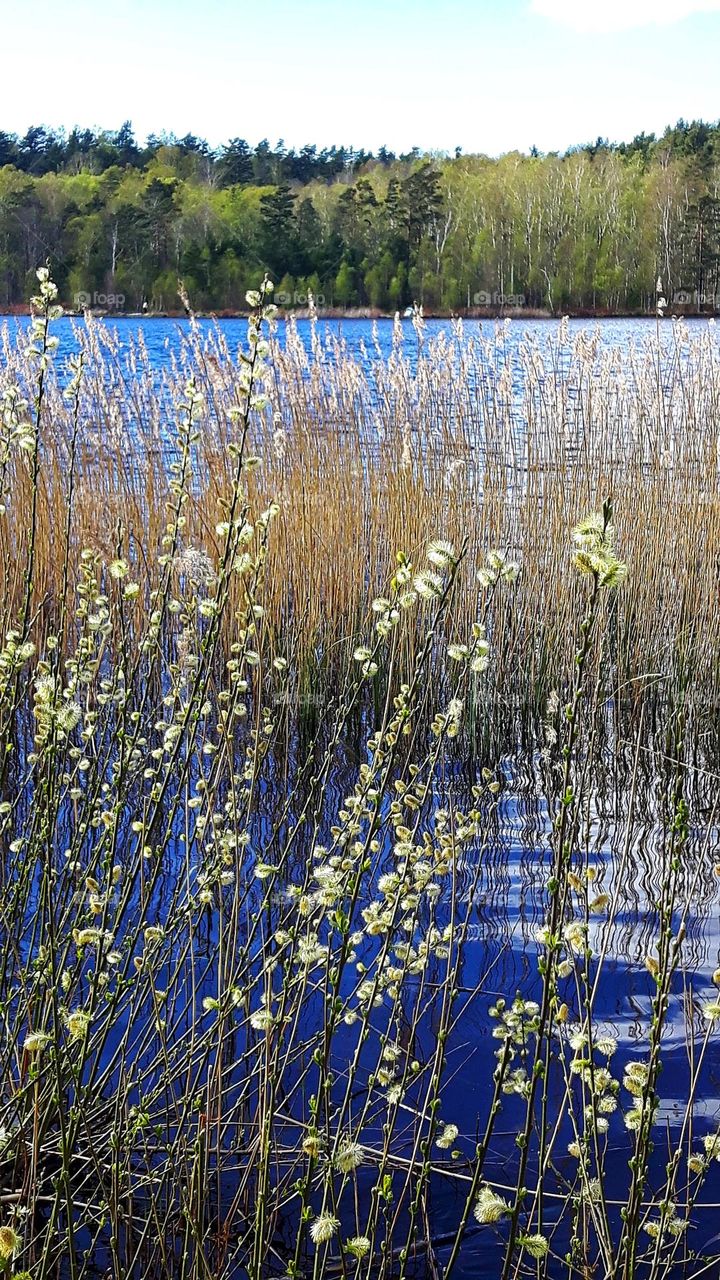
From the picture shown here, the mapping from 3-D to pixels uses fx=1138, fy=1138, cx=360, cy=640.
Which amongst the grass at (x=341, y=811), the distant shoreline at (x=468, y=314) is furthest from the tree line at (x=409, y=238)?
the grass at (x=341, y=811)

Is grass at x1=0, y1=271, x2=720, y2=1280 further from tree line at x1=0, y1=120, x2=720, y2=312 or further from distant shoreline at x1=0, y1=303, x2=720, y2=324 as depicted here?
tree line at x1=0, y1=120, x2=720, y2=312

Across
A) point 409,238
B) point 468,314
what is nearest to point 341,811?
point 468,314

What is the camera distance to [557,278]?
40.7m

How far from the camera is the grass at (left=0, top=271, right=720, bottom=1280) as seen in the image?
1683 millimetres

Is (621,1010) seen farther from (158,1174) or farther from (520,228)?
(520,228)

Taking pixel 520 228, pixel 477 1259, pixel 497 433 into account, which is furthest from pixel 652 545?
pixel 520 228

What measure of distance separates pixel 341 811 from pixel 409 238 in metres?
46.5

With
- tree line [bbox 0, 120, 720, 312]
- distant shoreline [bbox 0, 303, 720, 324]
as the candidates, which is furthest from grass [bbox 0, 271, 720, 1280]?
tree line [bbox 0, 120, 720, 312]

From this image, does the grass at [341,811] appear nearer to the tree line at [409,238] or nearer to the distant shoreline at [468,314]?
the distant shoreline at [468,314]

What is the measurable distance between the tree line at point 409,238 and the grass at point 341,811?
33625 mm

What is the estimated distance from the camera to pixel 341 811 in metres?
2.01

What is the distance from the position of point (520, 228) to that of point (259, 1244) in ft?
150

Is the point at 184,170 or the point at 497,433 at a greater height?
the point at 184,170

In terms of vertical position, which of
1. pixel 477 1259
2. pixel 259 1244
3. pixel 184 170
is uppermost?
pixel 184 170
